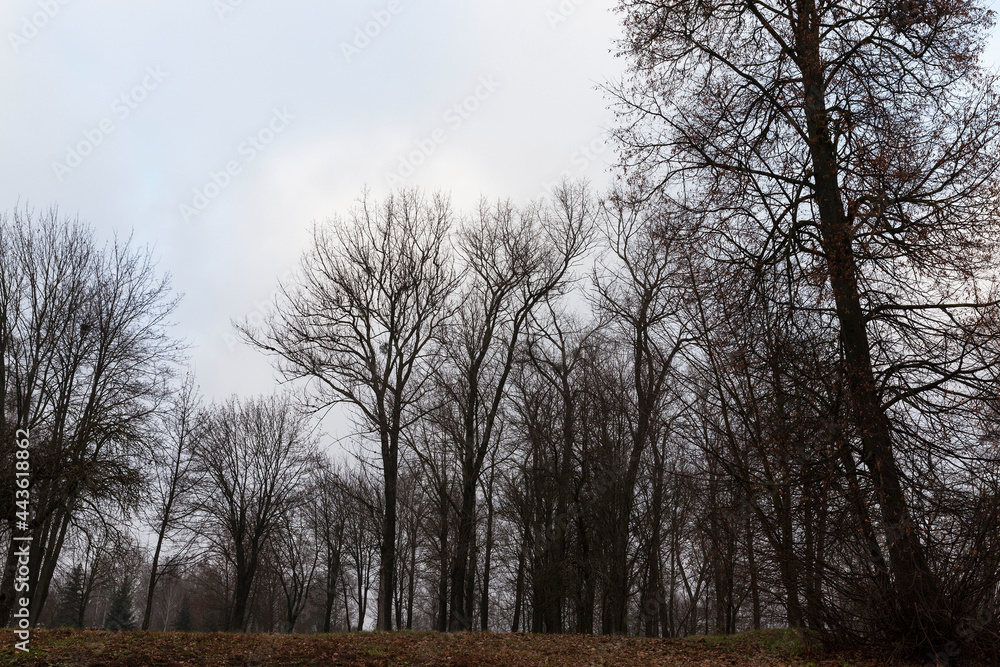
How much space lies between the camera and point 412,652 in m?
9.00

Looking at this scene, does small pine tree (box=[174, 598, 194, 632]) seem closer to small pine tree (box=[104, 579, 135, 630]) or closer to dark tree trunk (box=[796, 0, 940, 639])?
small pine tree (box=[104, 579, 135, 630])

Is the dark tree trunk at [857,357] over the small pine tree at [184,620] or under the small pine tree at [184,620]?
over

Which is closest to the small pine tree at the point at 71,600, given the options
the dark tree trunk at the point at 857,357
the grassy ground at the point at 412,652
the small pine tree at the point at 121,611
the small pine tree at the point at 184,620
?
the small pine tree at the point at 121,611

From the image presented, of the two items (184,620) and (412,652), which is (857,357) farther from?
(184,620)

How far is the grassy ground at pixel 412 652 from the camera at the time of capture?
7.59 m

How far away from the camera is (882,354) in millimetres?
8438

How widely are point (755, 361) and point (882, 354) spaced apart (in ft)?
5.30

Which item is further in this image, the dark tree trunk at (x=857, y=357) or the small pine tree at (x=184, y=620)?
the small pine tree at (x=184, y=620)

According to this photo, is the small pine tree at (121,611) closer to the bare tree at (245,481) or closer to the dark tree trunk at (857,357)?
the bare tree at (245,481)

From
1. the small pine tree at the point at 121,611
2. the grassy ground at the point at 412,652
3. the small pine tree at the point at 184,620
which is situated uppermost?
the grassy ground at the point at 412,652

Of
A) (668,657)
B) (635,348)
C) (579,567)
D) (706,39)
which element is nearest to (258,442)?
(579,567)

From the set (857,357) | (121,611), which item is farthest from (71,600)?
(857,357)

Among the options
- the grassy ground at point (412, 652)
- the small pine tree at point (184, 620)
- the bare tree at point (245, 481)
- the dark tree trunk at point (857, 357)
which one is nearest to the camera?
the dark tree trunk at point (857, 357)

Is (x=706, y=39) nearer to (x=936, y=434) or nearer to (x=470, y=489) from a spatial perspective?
(x=936, y=434)
